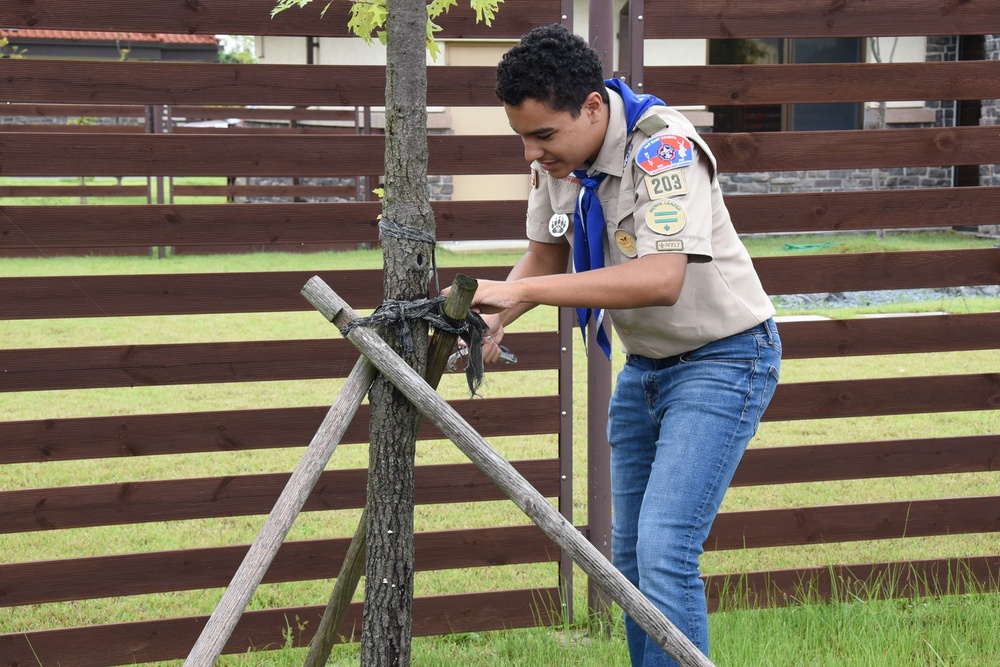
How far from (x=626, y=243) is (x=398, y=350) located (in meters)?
0.66

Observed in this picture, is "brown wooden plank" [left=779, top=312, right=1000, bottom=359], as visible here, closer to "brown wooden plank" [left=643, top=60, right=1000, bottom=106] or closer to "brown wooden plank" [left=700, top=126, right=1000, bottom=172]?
"brown wooden plank" [left=700, top=126, right=1000, bottom=172]

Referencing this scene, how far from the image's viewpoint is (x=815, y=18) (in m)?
3.98

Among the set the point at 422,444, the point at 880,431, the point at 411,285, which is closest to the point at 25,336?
the point at 422,444

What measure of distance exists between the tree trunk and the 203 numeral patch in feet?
1.78

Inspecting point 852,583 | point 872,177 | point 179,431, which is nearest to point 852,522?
point 852,583

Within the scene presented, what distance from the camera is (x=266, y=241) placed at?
3730 mm

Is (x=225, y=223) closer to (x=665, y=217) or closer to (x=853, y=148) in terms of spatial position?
(x=665, y=217)

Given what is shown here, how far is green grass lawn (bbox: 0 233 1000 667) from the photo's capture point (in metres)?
3.73

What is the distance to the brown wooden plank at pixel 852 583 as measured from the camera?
4.09 m

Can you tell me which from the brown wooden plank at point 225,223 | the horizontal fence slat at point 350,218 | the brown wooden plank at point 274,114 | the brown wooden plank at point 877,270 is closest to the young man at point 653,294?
the horizontal fence slat at point 350,218

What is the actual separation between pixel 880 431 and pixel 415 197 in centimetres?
483

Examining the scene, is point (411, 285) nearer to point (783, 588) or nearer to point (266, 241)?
point (266, 241)

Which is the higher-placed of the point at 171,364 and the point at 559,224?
the point at 559,224

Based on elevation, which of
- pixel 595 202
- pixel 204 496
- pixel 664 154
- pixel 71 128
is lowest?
pixel 204 496
